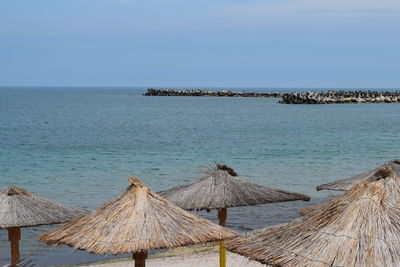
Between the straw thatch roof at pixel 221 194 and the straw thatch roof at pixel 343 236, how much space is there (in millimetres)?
4608

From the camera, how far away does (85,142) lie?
45469 mm

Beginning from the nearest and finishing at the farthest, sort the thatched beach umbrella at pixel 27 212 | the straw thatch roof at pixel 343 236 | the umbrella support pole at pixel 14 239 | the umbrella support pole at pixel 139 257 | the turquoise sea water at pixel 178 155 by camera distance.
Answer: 1. the straw thatch roof at pixel 343 236
2. the umbrella support pole at pixel 139 257
3. the thatched beach umbrella at pixel 27 212
4. the umbrella support pole at pixel 14 239
5. the turquoise sea water at pixel 178 155

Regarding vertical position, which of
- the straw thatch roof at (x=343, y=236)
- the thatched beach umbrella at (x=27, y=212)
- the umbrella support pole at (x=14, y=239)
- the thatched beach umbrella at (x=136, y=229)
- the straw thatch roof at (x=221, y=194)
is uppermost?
the straw thatch roof at (x=343, y=236)

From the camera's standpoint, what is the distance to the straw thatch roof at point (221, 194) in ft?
39.0

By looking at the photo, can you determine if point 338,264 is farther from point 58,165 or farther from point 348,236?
point 58,165

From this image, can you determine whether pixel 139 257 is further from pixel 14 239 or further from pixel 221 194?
pixel 14 239

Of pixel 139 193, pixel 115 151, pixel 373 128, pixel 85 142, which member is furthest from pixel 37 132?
pixel 139 193

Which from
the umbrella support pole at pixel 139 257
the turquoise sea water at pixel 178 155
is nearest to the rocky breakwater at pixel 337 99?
the turquoise sea water at pixel 178 155

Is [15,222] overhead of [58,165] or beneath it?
overhead

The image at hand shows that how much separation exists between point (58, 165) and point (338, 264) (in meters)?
27.4

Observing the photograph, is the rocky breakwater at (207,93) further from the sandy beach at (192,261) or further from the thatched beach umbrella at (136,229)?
the thatched beach umbrella at (136,229)

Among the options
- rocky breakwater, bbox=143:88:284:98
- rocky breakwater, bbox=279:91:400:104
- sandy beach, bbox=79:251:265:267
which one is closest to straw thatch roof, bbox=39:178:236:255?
sandy beach, bbox=79:251:265:267

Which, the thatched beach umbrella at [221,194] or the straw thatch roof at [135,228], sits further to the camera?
the thatched beach umbrella at [221,194]

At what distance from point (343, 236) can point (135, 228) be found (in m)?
2.62
